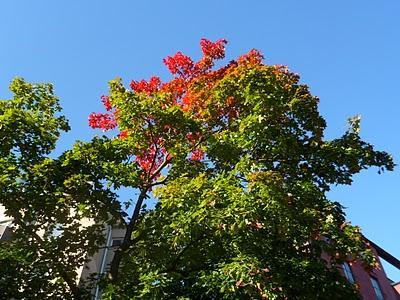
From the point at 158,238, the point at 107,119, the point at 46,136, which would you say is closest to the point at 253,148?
the point at 158,238

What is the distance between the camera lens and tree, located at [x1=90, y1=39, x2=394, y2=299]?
9.96 m

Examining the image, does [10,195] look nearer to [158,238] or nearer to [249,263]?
[158,238]

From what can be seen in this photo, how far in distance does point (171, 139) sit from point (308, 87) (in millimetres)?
5282

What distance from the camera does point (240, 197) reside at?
982 cm

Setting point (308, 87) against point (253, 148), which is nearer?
point (253, 148)

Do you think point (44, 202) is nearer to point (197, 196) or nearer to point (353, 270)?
point (197, 196)

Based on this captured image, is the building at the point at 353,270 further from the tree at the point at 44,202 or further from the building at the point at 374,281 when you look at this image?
the tree at the point at 44,202

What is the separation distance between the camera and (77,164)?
41.1ft

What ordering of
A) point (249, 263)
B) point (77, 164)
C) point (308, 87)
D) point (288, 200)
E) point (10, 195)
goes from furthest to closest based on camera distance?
point (308, 87) < point (77, 164) < point (10, 195) < point (288, 200) < point (249, 263)

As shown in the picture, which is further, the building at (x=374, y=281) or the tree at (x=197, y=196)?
the building at (x=374, y=281)

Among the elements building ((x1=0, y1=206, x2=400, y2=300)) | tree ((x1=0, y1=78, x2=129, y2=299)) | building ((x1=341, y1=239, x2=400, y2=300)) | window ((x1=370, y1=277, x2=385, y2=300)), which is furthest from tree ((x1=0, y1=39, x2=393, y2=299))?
window ((x1=370, y1=277, x2=385, y2=300))

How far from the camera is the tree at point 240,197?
9.96 meters

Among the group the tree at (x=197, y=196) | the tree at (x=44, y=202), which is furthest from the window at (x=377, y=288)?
the tree at (x=44, y=202)

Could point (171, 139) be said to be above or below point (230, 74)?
below
